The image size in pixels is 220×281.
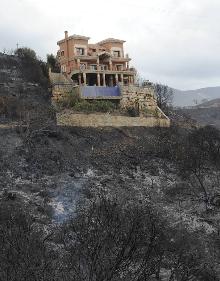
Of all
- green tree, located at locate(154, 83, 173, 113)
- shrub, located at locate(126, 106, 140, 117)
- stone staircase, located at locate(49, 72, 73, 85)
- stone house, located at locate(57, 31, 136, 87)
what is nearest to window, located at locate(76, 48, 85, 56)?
stone house, located at locate(57, 31, 136, 87)

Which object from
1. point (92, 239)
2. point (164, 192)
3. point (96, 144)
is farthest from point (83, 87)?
point (92, 239)

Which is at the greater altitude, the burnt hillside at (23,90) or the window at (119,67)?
the window at (119,67)

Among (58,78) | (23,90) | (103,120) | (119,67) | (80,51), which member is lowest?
(103,120)

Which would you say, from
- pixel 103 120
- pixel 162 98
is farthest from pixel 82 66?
pixel 162 98

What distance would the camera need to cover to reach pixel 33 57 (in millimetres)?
68438

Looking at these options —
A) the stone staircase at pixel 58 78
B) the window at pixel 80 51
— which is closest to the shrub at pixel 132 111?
the stone staircase at pixel 58 78

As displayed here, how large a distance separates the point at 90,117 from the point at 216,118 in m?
104

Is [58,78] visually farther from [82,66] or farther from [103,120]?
[103,120]

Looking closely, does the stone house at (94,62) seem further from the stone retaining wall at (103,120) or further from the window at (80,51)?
the stone retaining wall at (103,120)

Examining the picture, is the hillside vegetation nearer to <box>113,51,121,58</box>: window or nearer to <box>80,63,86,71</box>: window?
<box>80,63,86,71</box>: window

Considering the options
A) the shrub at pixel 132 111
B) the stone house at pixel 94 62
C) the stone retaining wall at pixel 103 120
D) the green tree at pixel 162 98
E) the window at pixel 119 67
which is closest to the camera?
the stone retaining wall at pixel 103 120

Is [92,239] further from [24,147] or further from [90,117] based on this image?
[90,117]

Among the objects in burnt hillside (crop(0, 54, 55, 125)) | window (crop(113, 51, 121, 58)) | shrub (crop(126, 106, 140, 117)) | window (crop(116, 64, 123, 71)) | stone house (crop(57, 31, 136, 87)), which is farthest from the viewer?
window (crop(113, 51, 121, 58))

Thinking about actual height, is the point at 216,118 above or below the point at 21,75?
below
